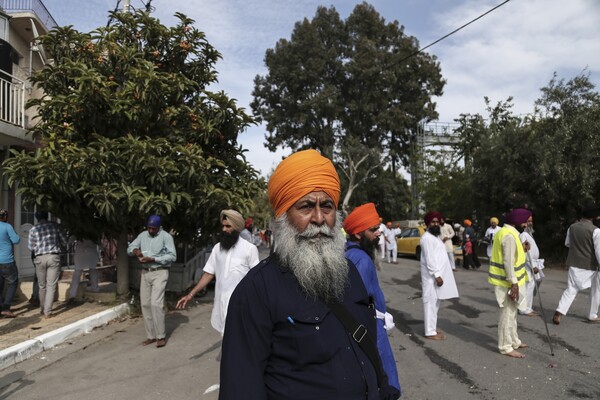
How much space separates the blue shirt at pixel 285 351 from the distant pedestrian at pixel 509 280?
448 centimetres

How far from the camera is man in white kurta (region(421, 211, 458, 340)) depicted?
6504mm

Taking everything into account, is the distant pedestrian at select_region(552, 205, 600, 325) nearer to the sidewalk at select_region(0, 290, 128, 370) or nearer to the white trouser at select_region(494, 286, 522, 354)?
the white trouser at select_region(494, 286, 522, 354)

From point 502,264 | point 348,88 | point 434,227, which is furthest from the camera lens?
point 348,88

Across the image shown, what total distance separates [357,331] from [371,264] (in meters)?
1.13

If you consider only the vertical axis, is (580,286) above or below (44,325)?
above

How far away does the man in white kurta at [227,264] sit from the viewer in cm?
508

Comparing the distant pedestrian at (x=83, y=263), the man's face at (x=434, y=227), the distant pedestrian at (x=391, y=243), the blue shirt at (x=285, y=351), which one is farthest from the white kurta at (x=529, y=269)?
the distant pedestrian at (x=391, y=243)

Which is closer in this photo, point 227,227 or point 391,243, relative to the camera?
point 227,227

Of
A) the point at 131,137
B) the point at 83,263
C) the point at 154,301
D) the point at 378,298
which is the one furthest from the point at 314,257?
the point at 83,263

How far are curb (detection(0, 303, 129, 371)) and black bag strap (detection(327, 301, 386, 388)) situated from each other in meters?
5.29

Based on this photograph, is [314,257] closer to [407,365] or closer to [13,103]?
[407,365]

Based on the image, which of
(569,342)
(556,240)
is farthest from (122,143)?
(556,240)

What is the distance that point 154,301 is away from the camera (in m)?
6.42

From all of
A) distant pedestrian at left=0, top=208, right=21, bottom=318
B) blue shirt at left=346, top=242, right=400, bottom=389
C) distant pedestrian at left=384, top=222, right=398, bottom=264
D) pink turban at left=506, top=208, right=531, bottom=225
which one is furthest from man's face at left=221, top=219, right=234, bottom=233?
distant pedestrian at left=384, top=222, right=398, bottom=264
